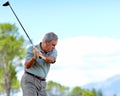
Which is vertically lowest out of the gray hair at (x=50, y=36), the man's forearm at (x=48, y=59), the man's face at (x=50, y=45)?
the man's forearm at (x=48, y=59)

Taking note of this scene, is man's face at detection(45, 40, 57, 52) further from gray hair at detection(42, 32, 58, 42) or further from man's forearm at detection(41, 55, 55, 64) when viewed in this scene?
man's forearm at detection(41, 55, 55, 64)

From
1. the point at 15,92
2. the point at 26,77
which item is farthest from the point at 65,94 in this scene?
the point at 26,77

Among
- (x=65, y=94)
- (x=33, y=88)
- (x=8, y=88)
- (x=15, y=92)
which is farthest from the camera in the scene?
(x=65, y=94)

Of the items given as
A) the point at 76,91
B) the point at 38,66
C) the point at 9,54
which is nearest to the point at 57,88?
the point at 76,91

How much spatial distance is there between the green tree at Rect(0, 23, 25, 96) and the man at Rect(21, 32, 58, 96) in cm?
4148

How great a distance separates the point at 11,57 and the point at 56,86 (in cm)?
3336

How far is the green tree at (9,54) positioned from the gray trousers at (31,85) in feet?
136

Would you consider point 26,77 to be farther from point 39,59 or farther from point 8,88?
point 8,88

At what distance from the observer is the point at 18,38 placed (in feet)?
174

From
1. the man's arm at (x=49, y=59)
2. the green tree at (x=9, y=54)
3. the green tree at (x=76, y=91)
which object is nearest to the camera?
the man's arm at (x=49, y=59)

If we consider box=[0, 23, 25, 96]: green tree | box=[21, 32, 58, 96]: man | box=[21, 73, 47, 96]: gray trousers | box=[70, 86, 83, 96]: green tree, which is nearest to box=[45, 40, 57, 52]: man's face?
box=[21, 32, 58, 96]: man

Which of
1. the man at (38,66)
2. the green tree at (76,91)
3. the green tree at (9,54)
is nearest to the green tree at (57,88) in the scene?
the green tree at (76,91)

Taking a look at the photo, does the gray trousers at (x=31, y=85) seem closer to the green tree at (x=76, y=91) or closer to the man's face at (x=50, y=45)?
the man's face at (x=50, y=45)

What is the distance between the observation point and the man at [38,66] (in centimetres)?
911
